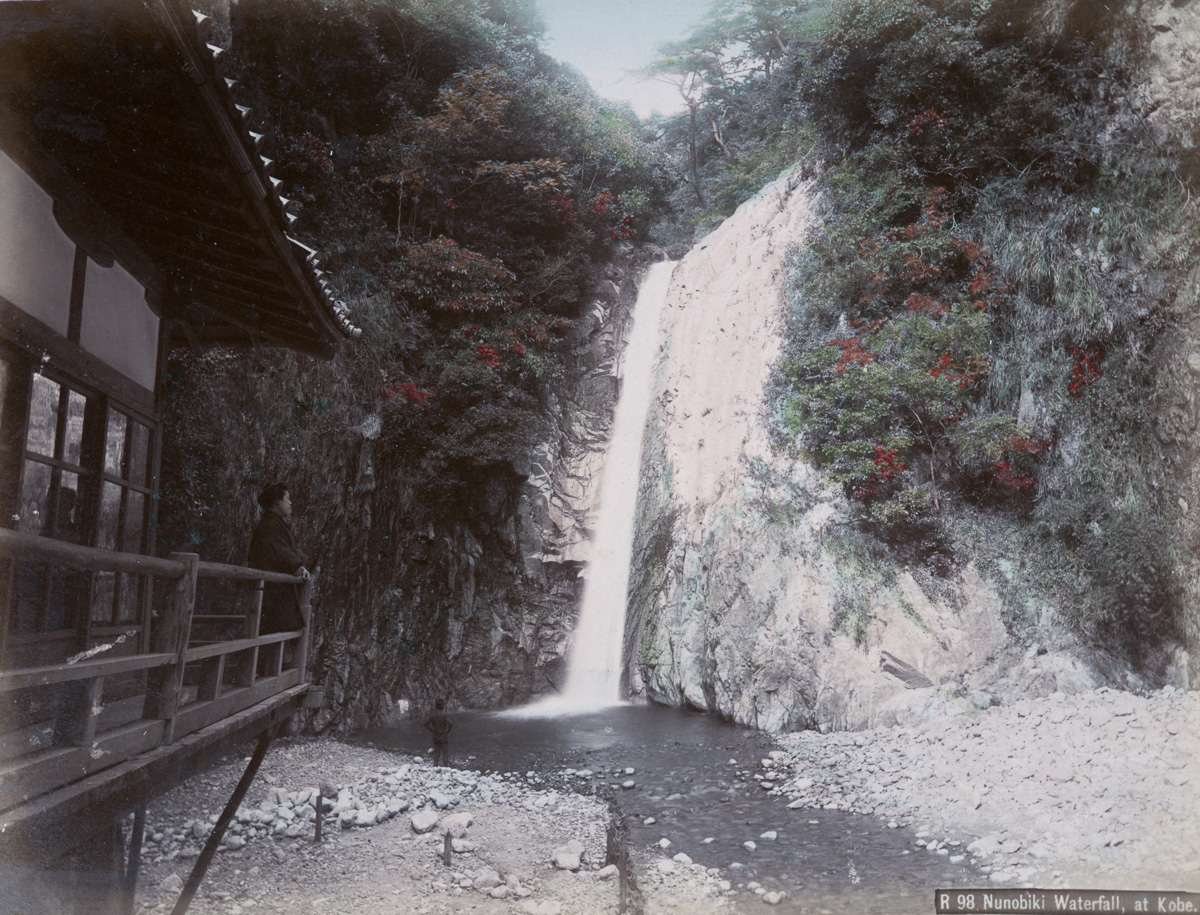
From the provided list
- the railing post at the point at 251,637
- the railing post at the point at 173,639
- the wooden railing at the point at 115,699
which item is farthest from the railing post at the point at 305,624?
the railing post at the point at 173,639

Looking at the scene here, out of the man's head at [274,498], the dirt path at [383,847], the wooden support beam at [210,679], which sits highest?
the man's head at [274,498]

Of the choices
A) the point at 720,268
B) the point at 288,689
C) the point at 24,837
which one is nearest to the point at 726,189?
the point at 720,268

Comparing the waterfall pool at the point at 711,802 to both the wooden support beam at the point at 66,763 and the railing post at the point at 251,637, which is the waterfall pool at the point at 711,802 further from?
the wooden support beam at the point at 66,763

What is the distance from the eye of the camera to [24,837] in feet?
5.55

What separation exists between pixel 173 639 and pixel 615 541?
7.28m

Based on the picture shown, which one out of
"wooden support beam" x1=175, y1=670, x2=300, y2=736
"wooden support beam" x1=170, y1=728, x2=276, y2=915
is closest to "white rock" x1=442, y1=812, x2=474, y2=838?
"wooden support beam" x1=170, y1=728, x2=276, y2=915

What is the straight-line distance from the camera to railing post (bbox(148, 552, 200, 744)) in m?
2.17

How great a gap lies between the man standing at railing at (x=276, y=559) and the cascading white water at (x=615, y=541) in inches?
181

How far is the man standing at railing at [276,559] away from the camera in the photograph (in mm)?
3713

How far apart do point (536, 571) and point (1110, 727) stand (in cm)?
588

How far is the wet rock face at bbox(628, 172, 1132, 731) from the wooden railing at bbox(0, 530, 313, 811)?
4624 millimetres

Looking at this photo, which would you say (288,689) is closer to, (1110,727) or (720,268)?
(1110,727)

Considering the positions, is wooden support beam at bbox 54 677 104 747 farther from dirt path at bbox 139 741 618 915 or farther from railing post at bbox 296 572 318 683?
dirt path at bbox 139 741 618 915

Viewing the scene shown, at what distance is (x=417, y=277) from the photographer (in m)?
8.36
